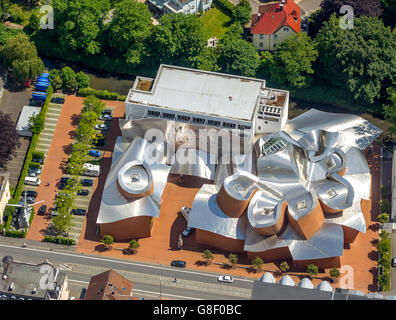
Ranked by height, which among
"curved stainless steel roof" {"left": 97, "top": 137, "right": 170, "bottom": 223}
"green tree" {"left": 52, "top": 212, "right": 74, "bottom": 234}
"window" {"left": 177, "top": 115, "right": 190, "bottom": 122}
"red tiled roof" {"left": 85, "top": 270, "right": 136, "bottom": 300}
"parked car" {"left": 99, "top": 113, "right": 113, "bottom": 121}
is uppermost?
"parked car" {"left": 99, "top": 113, "right": 113, "bottom": 121}

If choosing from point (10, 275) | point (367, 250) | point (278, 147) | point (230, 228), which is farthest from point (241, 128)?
point (10, 275)

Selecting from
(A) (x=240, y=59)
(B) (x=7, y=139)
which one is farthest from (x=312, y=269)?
(B) (x=7, y=139)

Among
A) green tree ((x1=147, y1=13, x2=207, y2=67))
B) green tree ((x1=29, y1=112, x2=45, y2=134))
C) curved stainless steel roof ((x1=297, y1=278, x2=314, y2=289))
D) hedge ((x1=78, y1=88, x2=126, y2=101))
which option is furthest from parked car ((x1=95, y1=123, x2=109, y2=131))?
curved stainless steel roof ((x1=297, y1=278, x2=314, y2=289))

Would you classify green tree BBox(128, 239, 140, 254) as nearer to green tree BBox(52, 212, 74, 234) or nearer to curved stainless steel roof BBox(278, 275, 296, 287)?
green tree BBox(52, 212, 74, 234)

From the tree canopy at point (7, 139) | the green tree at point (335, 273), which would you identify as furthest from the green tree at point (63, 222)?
the green tree at point (335, 273)

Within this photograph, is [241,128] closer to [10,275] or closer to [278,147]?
[278,147]

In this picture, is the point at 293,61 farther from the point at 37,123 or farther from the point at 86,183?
the point at 37,123
